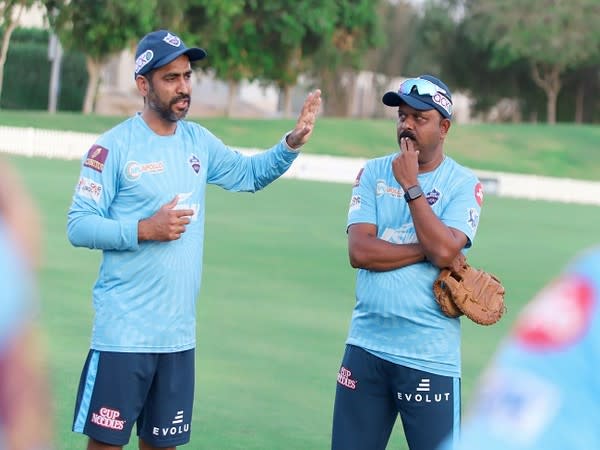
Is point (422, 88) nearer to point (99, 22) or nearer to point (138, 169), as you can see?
point (138, 169)

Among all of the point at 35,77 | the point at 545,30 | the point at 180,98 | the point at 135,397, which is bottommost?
the point at 135,397

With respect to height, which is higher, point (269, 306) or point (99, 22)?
point (99, 22)

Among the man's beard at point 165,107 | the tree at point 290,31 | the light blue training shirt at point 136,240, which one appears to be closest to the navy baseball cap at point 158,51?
the man's beard at point 165,107

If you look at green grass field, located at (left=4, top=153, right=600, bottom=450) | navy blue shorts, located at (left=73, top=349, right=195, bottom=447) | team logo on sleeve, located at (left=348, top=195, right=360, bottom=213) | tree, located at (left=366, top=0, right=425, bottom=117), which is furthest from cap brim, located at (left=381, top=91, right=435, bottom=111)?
tree, located at (left=366, top=0, right=425, bottom=117)

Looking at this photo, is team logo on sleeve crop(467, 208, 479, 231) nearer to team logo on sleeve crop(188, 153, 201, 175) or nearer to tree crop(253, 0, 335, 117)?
team logo on sleeve crop(188, 153, 201, 175)

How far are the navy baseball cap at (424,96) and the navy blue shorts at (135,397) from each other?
4.42 feet

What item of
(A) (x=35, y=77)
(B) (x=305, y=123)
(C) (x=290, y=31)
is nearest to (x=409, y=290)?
(B) (x=305, y=123)

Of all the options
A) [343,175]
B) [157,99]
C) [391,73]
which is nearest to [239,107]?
[391,73]

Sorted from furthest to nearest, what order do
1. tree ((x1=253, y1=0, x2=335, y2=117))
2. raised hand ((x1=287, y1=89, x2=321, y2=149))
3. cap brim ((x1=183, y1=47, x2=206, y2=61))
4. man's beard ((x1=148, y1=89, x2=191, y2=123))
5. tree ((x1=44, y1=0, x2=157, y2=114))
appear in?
tree ((x1=253, y1=0, x2=335, y2=117))
tree ((x1=44, y1=0, x2=157, y2=114))
raised hand ((x1=287, y1=89, x2=321, y2=149))
cap brim ((x1=183, y1=47, x2=206, y2=61))
man's beard ((x1=148, y1=89, x2=191, y2=123))

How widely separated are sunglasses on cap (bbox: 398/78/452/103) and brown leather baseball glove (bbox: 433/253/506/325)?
0.66 meters

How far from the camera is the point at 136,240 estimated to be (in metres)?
5.12

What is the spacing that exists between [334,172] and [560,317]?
2834 cm

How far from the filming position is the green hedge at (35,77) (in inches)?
2271

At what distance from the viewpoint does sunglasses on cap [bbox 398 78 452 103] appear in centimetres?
520
